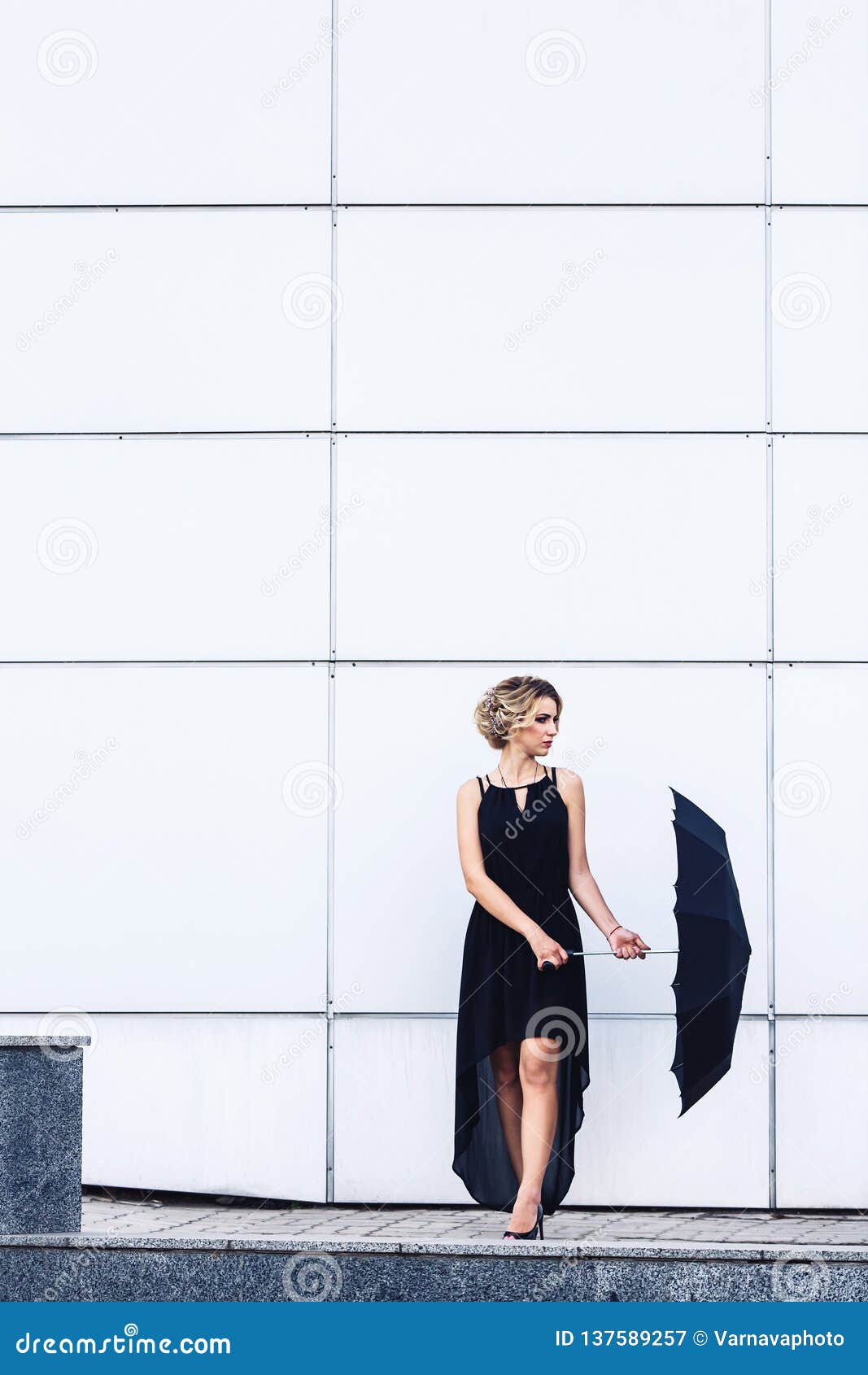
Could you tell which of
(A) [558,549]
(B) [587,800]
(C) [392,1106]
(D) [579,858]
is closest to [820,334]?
(A) [558,549]

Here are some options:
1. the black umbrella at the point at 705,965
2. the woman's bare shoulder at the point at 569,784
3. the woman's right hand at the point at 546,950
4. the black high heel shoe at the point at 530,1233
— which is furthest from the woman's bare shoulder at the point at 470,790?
the black high heel shoe at the point at 530,1233

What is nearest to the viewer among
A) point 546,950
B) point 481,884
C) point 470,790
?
point 546,950

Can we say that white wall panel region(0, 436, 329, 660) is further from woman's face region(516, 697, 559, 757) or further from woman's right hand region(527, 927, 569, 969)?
woman's right hand region(527, 927, 569, 969)

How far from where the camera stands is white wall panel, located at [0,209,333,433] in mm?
6961

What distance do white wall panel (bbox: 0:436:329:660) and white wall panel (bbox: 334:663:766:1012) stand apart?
0.52m

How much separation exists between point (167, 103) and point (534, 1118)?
15.7ft

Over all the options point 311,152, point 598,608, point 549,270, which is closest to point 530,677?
point 598,608

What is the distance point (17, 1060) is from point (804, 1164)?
3444 mm

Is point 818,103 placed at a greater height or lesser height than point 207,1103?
greater

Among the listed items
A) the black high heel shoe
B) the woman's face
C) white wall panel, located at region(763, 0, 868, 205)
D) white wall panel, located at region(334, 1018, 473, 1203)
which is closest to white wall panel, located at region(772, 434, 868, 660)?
white wall panel, located at region(763, 0, 868, 205)

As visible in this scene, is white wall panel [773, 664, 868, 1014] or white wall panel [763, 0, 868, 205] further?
white wall panel [763, 0, 868, 205]

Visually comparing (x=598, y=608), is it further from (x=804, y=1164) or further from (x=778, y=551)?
(x=804, y=1164)

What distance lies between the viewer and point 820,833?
6.74m

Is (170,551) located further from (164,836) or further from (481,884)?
(481,884)
